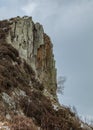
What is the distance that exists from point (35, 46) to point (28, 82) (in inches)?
453

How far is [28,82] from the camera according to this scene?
33.3 m

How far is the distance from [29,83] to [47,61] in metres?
14.1

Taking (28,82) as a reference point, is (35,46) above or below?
above

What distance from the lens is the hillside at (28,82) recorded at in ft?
84.1

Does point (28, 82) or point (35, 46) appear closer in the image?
point (28, 82)

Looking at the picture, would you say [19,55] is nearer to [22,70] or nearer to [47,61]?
[22,70]

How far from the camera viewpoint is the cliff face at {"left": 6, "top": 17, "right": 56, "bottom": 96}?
40.8 meters

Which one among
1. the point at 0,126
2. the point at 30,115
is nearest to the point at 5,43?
the point at 30,115

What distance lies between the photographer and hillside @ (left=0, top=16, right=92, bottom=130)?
84.1 ft

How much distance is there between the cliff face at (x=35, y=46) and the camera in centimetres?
4080

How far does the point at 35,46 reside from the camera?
44250 millimetres

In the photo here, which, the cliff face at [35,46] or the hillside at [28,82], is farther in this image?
the cliff face at [35,46]

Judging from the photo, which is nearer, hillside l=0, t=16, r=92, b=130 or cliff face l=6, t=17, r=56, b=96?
hillside l=0, t=16, r=92, b=130

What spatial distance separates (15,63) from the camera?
34531 millimetres
